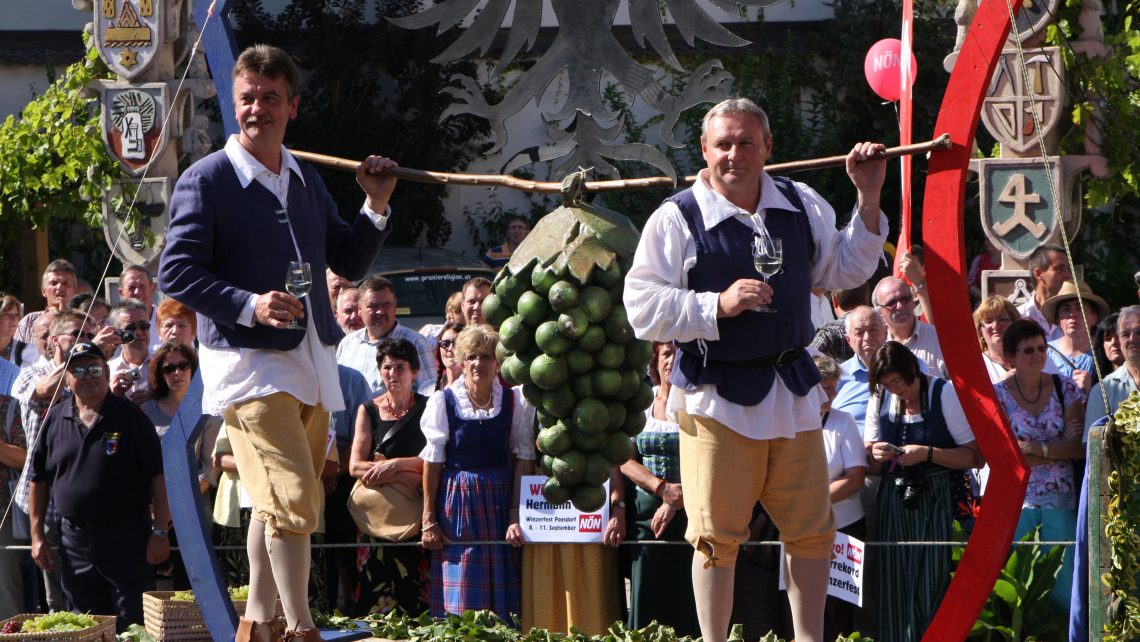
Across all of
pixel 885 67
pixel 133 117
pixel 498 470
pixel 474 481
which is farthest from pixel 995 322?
pixel 133 117

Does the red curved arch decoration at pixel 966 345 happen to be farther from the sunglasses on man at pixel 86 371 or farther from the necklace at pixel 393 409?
the sunglasses on man at pixel 86 371

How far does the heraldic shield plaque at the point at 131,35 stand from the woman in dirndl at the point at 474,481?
3.10m

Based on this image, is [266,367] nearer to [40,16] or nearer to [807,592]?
[807,592]

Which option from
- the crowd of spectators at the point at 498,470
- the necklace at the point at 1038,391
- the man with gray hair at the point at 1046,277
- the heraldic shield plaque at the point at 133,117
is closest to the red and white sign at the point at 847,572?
the crowd of spectators at the point at 498,470

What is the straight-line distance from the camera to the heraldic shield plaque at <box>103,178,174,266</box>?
8641 millimetres

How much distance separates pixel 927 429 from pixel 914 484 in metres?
0.21

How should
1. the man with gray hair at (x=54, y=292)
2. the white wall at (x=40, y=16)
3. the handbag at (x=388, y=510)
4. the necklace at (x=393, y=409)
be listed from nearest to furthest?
A: the handbag at (x=388, y=510) → the necklace at (x=393, y=409) → the man with gray hair at (x=54, y=292) → the white wall at (x=40, y=16)

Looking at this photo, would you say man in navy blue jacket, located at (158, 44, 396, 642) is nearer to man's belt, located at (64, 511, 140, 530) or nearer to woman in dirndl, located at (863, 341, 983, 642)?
man's belt, located at (64, 511, 140, 530)

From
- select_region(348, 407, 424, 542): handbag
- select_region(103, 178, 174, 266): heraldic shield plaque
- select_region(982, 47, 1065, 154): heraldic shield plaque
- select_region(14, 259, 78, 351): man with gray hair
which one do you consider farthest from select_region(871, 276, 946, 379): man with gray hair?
select_region(14, 259, 78, 351): man with gray hair

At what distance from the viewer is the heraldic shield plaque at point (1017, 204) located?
7.73m

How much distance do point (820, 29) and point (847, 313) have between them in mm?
8392

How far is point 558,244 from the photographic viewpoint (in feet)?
14.9

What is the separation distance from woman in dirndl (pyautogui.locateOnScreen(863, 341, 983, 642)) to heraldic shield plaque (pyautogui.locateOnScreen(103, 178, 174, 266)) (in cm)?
418

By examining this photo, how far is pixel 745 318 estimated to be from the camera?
14.2 feet
